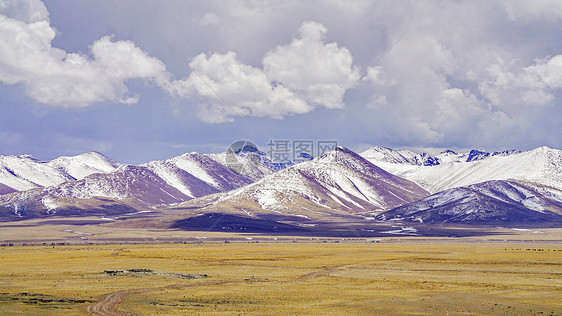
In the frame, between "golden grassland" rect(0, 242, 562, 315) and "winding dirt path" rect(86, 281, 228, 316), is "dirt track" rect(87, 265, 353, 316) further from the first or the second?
"golden grassland" rect(0, 242, 562, 315)

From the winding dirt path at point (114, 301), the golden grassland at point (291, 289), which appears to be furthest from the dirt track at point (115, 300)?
the golden grassland at point (291, 289)

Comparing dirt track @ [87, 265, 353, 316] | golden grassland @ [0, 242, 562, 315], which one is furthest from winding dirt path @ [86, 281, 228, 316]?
golden grassland @ [0, 242, 562, 315]

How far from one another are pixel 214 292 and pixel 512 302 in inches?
1412

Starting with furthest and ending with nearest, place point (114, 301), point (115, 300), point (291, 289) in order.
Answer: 1. point (291, 289)
2. point (115, 300)
3. point (114, 301)

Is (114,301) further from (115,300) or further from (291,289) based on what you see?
(291,289)

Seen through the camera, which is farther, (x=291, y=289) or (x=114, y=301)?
(x=291, y=289)

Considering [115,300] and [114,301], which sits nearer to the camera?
[114,301]

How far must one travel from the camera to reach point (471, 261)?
116 m

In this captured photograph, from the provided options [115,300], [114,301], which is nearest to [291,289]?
[115,300]

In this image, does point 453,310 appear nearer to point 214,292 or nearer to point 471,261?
point 214,292

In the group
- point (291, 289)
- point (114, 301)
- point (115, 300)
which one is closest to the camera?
point (114, 301)

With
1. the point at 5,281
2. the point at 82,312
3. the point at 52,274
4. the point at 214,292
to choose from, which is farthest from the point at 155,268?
the point at 82,312

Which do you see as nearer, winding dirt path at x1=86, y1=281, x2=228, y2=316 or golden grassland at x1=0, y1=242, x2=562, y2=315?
winding dirt path at x1=86, y1=281, x2=228, y2=316

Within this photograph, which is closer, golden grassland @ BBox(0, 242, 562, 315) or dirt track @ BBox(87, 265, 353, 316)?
dirt track @ BBox(87, 265, 353, 316)
